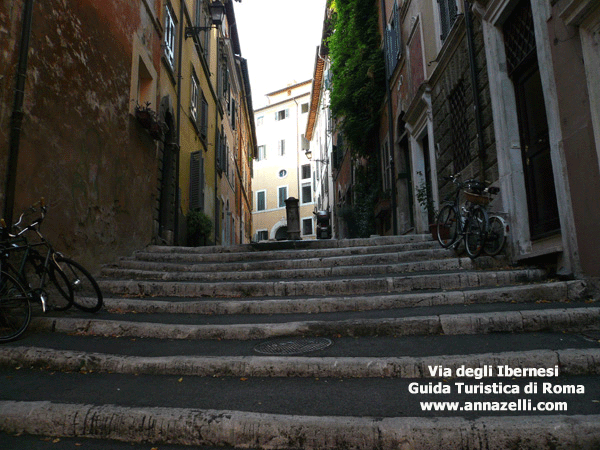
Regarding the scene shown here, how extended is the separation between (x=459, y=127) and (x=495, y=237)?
2690mm

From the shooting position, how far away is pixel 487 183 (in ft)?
18.5

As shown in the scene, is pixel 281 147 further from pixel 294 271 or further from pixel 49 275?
pixel 49 275

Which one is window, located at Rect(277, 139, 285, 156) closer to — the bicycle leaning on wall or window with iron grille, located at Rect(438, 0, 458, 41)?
window with iron grille, located at Rect(438, 0, 458, 41)

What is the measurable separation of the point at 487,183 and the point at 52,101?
5.43 meters

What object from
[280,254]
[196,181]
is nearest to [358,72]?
[196,181]

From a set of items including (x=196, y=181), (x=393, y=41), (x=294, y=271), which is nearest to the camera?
(x=294, y=271)

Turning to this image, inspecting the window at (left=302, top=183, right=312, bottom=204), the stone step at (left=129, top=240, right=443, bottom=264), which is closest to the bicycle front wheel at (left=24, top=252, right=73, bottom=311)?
the stone step at (left=129, top=240, right=443, bottom=264)

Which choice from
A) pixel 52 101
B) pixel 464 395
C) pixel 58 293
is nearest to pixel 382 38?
pixel 52 101

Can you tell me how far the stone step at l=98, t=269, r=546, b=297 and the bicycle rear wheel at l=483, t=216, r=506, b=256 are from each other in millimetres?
626

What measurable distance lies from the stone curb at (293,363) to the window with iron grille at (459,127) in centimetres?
473

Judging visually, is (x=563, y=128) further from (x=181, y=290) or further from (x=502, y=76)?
(x=181, y=290)

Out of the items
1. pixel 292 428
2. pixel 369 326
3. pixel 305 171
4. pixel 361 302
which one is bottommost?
pixel 292 428

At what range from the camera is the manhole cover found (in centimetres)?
311

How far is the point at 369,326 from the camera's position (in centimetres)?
345
